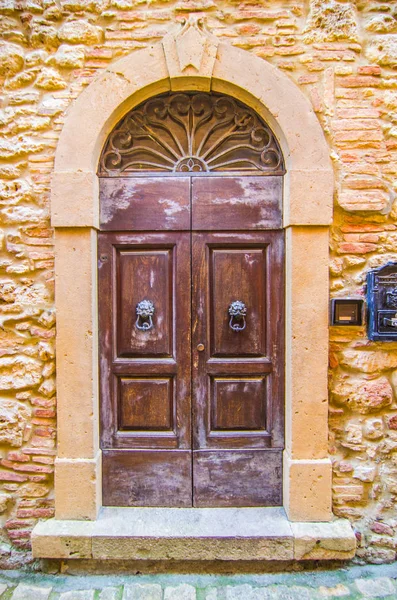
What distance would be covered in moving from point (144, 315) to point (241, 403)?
0.99m

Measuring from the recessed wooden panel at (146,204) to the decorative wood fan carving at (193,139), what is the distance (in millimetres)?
110

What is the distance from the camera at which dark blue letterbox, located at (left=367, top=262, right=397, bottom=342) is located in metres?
2.71

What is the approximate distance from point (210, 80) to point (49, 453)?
2.94m

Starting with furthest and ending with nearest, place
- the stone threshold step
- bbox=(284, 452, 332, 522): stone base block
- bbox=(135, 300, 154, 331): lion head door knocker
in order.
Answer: bbox=(135, 300, 154, 331): lion head door knocker → bbox=(284, 452, 332, 522): stone base block → the stone threshold step

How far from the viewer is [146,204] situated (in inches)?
112

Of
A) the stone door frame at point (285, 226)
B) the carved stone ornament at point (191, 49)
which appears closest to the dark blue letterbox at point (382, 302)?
the stone door frame at point (285, 226)


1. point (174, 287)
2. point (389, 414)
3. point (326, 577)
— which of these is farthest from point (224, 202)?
point (326, 577)

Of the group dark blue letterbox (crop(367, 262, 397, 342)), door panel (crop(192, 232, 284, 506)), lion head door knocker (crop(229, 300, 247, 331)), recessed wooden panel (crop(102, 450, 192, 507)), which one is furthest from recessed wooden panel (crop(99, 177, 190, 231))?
recessed wooden panel (crop(102, 450, 192, 507))

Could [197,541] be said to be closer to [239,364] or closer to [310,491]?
[310,491]

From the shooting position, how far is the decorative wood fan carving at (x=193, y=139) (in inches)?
114

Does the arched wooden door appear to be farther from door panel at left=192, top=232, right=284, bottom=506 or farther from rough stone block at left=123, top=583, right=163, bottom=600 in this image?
rough stone block at left=123, top=583, right=163, bottom=600

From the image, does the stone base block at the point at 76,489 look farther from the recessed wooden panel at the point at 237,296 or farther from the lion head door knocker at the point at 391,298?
the lion head door knocker at the point at 391,298

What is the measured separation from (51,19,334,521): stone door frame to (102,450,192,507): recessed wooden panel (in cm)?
14

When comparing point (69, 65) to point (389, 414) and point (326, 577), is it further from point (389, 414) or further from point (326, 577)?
point (326, 577)
